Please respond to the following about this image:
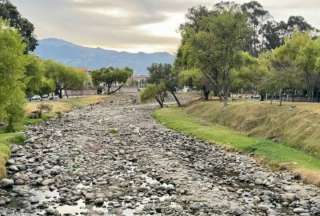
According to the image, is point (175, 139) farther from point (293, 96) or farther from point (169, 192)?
point (293, 96)

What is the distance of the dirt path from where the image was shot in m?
28.5

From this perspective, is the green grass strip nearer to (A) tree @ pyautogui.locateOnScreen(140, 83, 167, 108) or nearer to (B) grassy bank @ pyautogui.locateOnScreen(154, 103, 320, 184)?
(B) grassy bank @ pyautogui.locateOnScreen(154, 103, 320, 184)

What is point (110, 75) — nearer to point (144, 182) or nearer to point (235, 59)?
point (235, 59)

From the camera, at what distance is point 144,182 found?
35.1 metres

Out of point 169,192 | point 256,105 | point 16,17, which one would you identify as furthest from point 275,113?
point 16,17

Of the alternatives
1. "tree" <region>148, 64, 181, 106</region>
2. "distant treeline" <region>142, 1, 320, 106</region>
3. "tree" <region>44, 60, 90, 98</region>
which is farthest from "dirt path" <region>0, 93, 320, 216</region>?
"tree" <region>44, 60, 90, 98</region>

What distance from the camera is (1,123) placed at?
203 feet

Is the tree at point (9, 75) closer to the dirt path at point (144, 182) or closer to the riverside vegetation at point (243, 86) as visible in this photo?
the dirt path at point (144, 182)

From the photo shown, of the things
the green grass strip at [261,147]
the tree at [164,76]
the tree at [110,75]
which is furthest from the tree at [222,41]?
the tree at [110,75]

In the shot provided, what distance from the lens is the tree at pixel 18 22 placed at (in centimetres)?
11999

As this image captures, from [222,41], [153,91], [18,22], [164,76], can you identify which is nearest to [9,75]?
[222,41]

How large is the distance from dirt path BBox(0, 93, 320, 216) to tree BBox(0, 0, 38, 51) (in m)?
71.7

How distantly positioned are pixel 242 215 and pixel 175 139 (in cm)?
3254

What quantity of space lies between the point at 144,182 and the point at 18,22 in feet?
326
